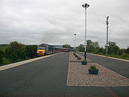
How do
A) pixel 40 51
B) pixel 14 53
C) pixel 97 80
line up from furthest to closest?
pixel 40 51 → pixel 14 53 → pixel 97 80

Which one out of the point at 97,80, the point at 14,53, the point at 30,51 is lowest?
the point at 97,80

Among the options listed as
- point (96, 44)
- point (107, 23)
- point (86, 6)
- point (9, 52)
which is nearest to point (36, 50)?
point (9, 52)

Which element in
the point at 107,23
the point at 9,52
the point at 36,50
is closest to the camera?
the point at 9,52

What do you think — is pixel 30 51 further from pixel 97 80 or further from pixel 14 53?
pixel 97 80

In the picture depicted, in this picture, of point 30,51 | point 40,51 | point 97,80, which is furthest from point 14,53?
point 97,80

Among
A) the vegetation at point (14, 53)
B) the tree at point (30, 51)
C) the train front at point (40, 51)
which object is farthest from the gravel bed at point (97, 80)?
the train front at point (40, 51)

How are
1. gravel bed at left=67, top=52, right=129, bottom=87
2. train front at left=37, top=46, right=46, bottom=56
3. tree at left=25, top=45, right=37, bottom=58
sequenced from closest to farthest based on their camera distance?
1. gravel bed at left=67, top=52, right=129, bottom=87
2. tree at left=25, top=45, right=37, bottom=58
3. train front at left=37, top=46, right=46, bottom=56

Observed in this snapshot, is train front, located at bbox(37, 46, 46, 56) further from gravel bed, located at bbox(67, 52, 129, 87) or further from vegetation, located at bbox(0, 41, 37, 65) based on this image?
gravel bed, located at bbox(67, 52, 129, 87)

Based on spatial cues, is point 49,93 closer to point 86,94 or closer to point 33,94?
point 33,94

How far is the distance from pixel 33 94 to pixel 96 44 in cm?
15519

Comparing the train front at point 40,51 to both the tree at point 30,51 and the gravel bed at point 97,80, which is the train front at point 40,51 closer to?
the tree at point 30,51

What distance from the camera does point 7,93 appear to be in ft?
26.2

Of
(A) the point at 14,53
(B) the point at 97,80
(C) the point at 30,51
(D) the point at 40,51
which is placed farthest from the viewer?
(D) the point at 40,51

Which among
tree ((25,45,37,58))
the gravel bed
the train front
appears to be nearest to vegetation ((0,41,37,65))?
tree ((25,45,37,58))
